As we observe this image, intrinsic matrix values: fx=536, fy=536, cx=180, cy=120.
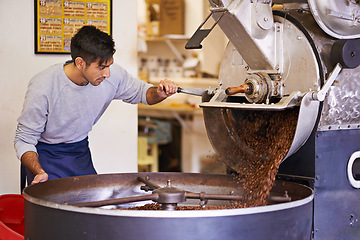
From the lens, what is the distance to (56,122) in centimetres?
230

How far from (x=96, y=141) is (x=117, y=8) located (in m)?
0.80

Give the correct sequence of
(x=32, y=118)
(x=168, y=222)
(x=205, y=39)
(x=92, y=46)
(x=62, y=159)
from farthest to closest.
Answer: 1. (x=205, y=39)
2. (x=62, y=159)
3. (x=32, y=118)
4. (x=92, y=46)
5. (x=168, y=222)

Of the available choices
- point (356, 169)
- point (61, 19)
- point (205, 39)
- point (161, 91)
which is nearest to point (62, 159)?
point (161, 91)

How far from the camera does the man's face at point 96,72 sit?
7.05ft

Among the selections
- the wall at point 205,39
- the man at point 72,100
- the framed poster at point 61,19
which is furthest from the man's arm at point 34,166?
the wall at point 205,39

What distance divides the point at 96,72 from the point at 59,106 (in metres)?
0.25

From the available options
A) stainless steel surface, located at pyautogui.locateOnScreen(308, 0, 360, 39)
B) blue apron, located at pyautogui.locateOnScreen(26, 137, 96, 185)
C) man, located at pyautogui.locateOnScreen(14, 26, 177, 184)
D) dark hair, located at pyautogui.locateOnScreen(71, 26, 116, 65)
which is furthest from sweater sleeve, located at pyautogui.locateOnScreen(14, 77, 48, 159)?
stainless steel surface, located at pyautogui.locateOnScreen(308, 0, 360, 39)

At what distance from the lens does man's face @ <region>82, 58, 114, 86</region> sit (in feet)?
7.05

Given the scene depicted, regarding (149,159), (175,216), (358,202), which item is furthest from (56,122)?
(149,159)

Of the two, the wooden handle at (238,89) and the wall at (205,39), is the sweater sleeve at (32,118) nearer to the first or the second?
the wooden handle at (238,89)

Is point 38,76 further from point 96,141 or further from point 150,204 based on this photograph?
point 96,141

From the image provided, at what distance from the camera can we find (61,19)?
3.08 m

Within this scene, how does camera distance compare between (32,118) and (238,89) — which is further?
(32,118)

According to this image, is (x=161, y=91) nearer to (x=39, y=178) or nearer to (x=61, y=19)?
(x=39, y=178)
